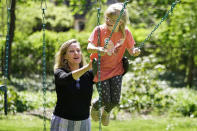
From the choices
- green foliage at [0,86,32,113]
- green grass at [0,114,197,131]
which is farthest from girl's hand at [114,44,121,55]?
green foliage at [0,86,32,113]

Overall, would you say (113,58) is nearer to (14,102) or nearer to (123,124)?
(123,124)

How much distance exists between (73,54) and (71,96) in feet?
1.18

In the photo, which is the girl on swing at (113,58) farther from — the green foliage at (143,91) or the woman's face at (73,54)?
the green foliage at (143,91)

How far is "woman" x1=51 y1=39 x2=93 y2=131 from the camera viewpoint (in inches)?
112

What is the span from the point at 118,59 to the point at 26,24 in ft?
47.8

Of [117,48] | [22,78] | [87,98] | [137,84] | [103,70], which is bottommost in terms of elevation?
[22,78]

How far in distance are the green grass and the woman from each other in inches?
97.6

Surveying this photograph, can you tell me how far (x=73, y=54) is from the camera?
2920 millimetres

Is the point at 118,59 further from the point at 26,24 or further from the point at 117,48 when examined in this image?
the point at 26,24

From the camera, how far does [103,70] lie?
3.15 m

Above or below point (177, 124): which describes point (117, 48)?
above

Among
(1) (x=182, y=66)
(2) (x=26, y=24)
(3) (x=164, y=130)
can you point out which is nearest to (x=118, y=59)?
(3) (x=164, y=130)

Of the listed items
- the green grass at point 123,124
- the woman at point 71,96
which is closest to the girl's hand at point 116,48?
the woman at point 71,96

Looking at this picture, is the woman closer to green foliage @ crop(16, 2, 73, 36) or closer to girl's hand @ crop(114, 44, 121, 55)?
girl's hand @ crop(114, 44, 121, 55)
